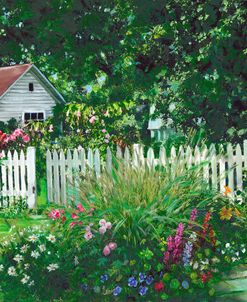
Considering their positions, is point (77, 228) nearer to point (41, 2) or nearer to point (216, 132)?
point (216, 132)

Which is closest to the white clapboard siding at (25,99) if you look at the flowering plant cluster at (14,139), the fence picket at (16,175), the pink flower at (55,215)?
the flowering plant cluster at (14,139)

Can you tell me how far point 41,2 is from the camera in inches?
1045

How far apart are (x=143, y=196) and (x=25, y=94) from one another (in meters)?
28.8

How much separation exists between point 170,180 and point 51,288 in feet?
5.45

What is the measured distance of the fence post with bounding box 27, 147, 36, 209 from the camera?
1295cm

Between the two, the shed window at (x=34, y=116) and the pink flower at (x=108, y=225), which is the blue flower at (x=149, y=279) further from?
the shed window at (x=34, y=116)

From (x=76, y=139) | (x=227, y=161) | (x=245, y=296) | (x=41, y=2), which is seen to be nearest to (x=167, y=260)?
(x=245, y=296)

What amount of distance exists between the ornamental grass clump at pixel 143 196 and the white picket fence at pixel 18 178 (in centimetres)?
652

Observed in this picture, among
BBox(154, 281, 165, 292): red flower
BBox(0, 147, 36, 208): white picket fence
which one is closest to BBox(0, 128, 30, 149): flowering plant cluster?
BBox(0, 147, 36, 208): white picket fence

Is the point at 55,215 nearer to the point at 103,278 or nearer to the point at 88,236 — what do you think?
the point at 88,236

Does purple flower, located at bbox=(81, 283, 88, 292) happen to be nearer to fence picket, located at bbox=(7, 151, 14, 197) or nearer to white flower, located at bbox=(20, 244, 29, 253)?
white flower, located at bbox=(20, 244, 29, 253)

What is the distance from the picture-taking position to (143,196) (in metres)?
6.18

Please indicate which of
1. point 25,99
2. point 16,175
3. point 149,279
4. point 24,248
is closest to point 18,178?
point 16,175

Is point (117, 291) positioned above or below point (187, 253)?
below
